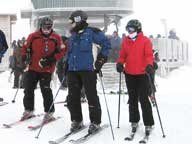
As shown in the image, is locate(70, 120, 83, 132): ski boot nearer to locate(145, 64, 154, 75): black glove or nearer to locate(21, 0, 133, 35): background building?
locate(145, 64, 154, 75): black glove

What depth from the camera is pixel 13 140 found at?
693 cm

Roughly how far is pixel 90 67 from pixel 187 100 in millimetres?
5987

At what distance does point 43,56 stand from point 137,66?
1.67m

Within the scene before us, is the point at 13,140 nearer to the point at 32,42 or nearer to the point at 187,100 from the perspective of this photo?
the point at 32,42

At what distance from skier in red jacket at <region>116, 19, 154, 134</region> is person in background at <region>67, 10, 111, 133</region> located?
0.30m

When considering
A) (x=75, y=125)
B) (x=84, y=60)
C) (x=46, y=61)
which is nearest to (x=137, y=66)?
(x=84, y=60)

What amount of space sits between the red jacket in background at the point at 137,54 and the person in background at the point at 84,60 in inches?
10.7

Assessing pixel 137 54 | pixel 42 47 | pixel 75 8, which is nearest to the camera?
pixel 137 54

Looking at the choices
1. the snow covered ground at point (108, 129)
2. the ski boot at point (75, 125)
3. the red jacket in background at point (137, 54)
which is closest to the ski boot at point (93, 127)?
the snow covered ground at point (108, 129)

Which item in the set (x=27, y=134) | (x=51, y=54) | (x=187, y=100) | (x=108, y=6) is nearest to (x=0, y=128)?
(x=27, y=134)

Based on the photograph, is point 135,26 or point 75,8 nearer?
point 135,26

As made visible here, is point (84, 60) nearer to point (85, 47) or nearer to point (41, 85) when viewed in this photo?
point (85, 47)

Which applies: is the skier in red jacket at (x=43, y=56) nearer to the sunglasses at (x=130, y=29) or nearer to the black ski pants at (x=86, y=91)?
the black ski pants at (x=86, y=91)

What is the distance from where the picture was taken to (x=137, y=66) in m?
7.19
